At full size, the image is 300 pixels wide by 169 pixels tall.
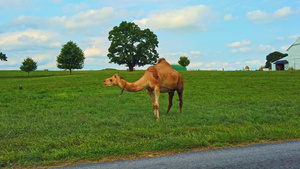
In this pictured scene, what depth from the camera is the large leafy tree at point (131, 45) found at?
198 ft

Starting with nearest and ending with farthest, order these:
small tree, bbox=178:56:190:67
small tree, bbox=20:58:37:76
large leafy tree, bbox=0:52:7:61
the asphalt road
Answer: the asphalt road < large leafy tree, bbox=0:52:7:61 < small tree, bbox=20:58:37:76 < small tree, bbox=178:56:190:67

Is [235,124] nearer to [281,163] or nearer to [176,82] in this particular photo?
[176,82]

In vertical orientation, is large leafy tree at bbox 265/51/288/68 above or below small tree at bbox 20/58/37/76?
above

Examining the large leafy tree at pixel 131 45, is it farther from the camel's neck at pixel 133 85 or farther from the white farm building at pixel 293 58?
the camel's neck at pixel 133 85

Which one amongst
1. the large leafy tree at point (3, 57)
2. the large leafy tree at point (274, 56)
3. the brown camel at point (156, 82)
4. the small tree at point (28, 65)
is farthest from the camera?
the large leafy tree at point (274, 56)

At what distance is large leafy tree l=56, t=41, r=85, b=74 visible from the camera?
70312 millimetres

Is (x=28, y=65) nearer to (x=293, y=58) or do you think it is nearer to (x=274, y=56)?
(x=293, y=58)

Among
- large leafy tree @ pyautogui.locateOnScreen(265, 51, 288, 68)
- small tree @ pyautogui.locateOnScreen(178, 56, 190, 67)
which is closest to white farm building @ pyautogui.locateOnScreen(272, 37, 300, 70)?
small tree @ pyautogui.locateOnScreen(178, 56, 190, 67)

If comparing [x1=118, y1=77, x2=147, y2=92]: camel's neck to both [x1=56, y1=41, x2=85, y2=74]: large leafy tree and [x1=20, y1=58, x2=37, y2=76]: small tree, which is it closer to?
[x1=56, y1=41, x2=85, y2=74]: large leafy tree

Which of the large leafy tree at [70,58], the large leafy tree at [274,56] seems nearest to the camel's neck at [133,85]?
the large leafy tree at [70,58]

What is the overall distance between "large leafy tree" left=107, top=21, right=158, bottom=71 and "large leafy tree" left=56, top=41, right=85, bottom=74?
45.7ft

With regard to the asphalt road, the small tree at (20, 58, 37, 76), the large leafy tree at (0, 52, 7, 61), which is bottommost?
the asphalt road

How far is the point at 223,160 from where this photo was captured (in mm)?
6125

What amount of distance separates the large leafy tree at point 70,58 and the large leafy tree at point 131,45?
1393cm
